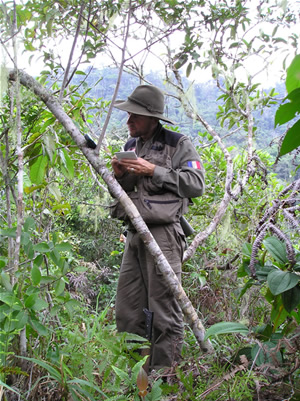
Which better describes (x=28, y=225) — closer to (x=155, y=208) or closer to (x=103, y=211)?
(x=155, y=208)

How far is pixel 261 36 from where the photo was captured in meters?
3.48

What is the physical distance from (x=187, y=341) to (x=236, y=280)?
108cm

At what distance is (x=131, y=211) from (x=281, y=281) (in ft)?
2.70

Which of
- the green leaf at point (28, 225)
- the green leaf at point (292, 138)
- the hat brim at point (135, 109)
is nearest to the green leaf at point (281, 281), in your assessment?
the green leaf at point (292, 138)

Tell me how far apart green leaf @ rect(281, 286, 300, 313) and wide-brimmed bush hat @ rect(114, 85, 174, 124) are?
60.4 inches

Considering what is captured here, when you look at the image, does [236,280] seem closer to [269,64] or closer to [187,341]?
[187,341]

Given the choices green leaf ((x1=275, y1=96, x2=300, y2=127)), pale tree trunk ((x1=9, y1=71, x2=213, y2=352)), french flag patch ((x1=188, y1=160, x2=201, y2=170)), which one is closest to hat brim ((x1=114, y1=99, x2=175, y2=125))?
french flag patch ((x1=188, y1=160, x2=201, y2=170))

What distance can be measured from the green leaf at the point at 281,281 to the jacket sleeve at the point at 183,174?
1112 millimetres

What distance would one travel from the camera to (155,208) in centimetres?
252

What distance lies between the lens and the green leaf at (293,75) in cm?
95

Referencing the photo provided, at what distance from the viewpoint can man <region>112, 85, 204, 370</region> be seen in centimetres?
253

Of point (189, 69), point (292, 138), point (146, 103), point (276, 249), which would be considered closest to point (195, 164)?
point (146, 103)

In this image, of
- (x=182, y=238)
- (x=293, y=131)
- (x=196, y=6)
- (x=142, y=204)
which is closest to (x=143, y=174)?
(x=142, y=204)

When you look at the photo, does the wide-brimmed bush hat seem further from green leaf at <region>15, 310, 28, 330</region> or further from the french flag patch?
green leaf at <region>15, 310, 28, 330</region>
